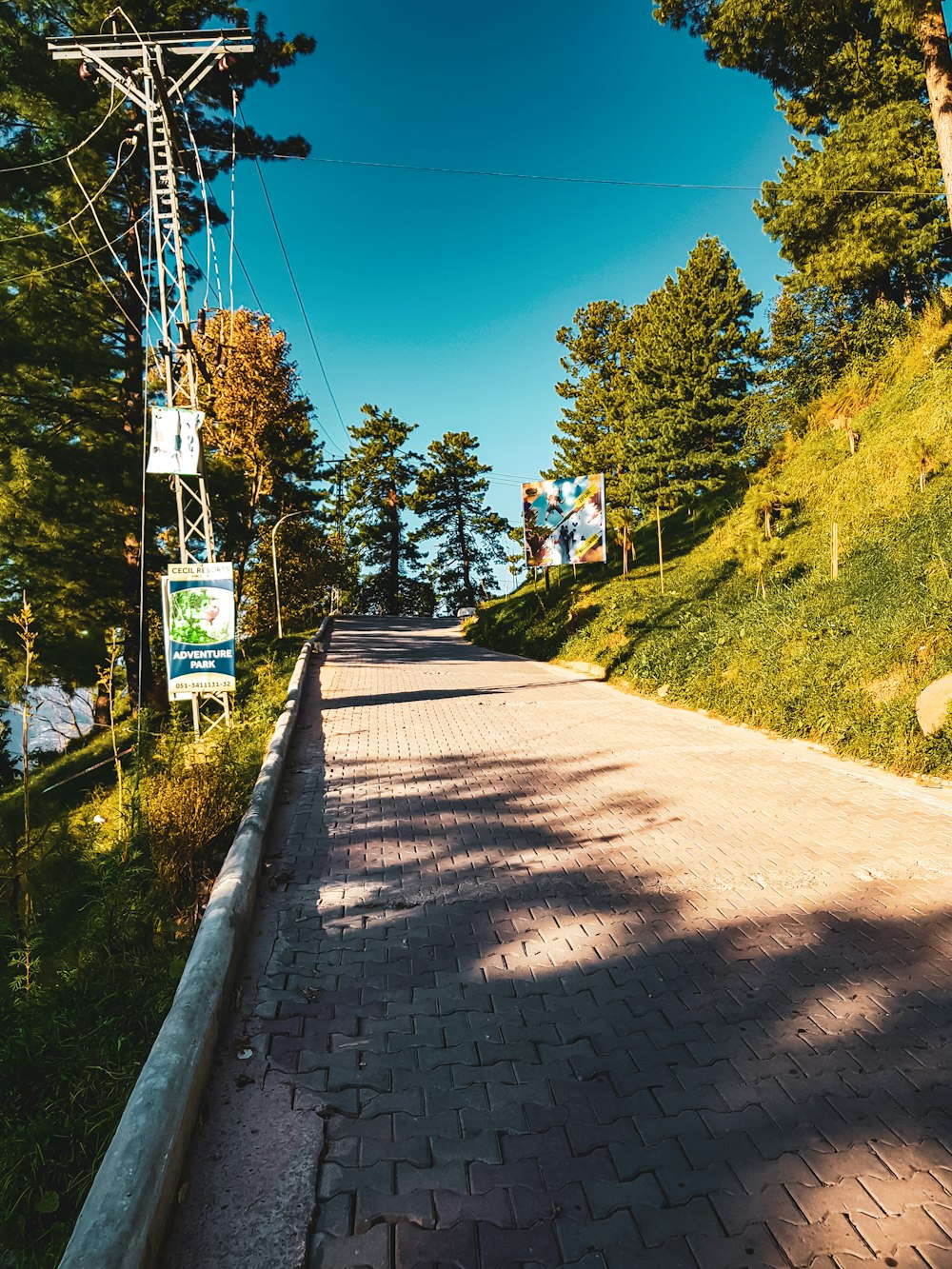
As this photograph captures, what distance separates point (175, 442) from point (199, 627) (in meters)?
2.46

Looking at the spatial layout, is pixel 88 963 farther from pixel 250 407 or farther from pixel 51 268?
pixel 250 407

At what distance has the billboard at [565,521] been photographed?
25547 mm

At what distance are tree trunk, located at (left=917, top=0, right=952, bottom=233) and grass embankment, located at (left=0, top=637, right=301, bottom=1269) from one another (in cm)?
1460

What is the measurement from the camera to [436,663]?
20828 mm

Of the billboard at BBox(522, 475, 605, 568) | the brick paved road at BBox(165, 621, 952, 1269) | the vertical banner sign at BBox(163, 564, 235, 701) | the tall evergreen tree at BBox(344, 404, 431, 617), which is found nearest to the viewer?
the brick paved road at BBox(165, 621, 952, 1269)

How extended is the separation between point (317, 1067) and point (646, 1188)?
142cm

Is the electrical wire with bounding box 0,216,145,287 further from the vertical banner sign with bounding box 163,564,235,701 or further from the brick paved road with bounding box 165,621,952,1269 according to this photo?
the brick paved road with bounding box 165,621,952,1269

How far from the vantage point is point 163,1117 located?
234 centimetres

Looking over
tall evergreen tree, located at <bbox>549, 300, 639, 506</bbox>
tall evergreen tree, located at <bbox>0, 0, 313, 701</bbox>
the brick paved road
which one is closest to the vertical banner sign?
the brick paved road

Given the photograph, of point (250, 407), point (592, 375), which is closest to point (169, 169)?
point (250, 407)

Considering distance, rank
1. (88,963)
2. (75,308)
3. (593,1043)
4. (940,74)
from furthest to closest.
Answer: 1. (75,308)
2. (940,74)
3. (88,963)
4. (593,1043)

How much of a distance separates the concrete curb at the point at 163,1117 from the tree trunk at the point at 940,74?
14851 mm

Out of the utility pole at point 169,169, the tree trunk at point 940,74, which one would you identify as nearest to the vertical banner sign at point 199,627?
the utility pole at point 169,169

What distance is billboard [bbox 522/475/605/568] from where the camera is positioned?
25.5m
